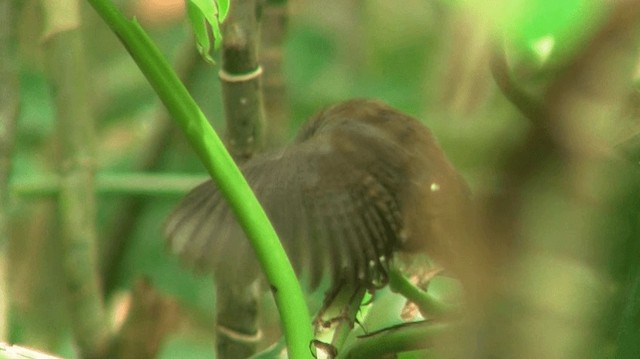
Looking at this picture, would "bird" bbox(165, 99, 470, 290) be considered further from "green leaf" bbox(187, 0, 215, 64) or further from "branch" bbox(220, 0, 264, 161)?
"green leaf" bbox(187, 0, 215, 64)

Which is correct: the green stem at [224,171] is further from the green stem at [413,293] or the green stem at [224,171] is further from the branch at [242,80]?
the branch at [242,80]

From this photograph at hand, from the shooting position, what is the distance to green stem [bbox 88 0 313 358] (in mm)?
577

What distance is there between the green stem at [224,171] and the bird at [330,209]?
0.16 meters

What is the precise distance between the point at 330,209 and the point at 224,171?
0.21 meters

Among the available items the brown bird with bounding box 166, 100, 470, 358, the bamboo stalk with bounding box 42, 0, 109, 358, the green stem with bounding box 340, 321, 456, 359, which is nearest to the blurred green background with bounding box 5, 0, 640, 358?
the bamboo stalk with bounding box 42, 0, 109, 358

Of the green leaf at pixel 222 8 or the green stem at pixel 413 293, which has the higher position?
the green leaf at pixel 222 8

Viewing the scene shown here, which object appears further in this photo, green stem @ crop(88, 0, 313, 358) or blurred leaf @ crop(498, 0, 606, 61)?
green stem @ crop(88, 0, 313, 358)

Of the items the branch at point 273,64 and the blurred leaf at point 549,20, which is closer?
the blurred leaf at point 549,20

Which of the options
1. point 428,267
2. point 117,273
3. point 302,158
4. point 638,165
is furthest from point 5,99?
point 117,273

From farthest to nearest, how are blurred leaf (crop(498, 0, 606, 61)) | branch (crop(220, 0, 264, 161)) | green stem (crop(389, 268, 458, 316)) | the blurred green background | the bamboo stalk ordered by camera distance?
the blurred green background < the bamboo stalk < branch (crop(220, 0, 264, 161)) < green stem (crop(389, 268, 458, 316)) < blurred leaf (crop(498, 0, 606, 61))

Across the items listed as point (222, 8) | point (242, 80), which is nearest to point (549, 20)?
point (222, 8)

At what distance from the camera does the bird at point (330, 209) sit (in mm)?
768

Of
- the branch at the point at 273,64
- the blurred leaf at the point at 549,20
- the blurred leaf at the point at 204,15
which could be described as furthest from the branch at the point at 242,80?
the blurred leaf at the point at 549,20

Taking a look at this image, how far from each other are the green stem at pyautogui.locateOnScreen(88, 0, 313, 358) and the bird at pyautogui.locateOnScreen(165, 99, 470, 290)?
6.3 inches
